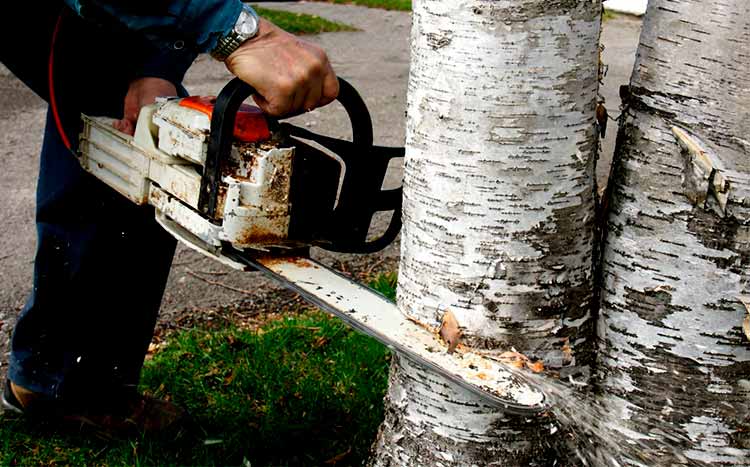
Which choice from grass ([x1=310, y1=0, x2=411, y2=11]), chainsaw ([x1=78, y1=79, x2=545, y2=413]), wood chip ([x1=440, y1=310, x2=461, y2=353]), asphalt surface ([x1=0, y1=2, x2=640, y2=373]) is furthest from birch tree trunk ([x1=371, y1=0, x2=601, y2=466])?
grass ([x1=310, y1=0, x2=411, y2=11])

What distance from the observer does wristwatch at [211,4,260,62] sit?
207 cm

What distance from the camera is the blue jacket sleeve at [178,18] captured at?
2049 millimetres

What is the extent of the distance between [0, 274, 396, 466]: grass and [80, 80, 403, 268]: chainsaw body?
80cm

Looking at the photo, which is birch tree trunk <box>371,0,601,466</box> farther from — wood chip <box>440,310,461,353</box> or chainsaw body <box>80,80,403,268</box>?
chainsaw body <box>80,80,403,268</box>

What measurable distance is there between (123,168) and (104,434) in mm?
899

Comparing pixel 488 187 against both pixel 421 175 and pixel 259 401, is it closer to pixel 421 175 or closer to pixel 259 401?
pixel 421 175

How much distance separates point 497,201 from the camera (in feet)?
5.74

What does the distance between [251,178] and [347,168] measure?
25cm

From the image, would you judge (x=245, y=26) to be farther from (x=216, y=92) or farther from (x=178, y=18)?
(x=216, y=92)

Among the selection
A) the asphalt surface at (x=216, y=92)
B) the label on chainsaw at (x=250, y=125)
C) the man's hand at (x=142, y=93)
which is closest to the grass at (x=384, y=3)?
the asphalt surface at (x=216, y=92)

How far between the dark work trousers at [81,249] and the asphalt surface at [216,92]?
11 cm

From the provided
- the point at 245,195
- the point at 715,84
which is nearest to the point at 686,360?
the point at 715,84

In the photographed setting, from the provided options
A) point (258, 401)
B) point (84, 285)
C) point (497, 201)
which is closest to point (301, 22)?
point (258, 401)

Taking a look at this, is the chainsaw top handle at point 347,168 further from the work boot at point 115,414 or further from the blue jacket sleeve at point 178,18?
the work boot at point 115,414
